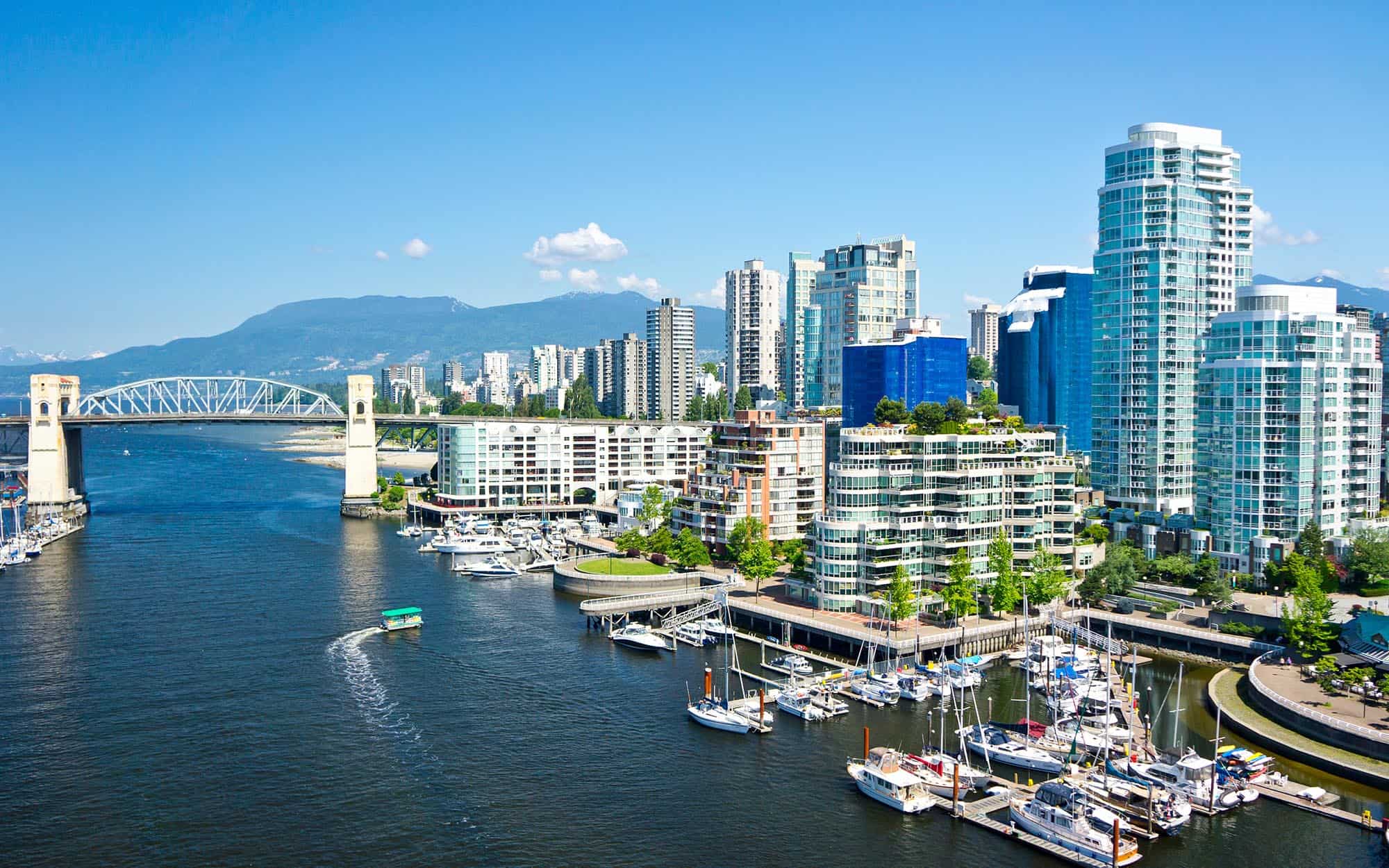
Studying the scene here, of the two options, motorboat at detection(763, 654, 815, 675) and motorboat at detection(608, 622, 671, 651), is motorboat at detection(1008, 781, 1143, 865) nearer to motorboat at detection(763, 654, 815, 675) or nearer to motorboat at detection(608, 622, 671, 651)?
motorboat at detection(763, 654, 815, 675)

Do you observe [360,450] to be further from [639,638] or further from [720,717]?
[720,717]

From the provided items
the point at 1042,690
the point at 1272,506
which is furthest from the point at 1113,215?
the point at 1042,690

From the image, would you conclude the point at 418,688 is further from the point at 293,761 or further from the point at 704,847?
the point at 704,847

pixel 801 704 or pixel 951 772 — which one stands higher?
pixel 801 704

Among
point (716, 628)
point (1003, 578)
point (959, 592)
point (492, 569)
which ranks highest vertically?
point (1003, 578)

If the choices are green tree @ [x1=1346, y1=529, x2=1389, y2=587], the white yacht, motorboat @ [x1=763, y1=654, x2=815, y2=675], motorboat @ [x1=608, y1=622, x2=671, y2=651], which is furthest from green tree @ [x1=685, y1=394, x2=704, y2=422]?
the white yacht

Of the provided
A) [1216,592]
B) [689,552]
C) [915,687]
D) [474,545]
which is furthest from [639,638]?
[474,545]

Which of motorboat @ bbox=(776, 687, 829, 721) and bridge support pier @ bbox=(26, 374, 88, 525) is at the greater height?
bridge support pier @ bbox=(26, 374, 88, 525)
